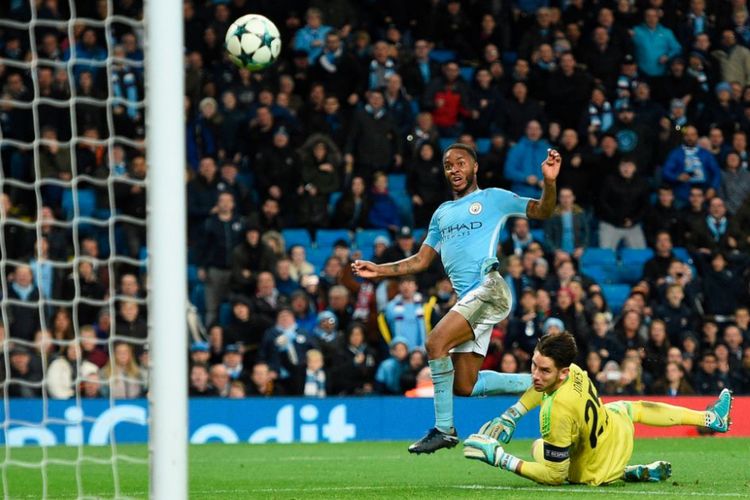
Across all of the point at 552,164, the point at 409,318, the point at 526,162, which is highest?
the point at 526,162

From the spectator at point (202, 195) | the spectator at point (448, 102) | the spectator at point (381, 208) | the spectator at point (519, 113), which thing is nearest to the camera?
the spectator at point (202, 195)

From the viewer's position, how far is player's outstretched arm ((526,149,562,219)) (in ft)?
26.4

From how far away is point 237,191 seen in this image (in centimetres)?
1681

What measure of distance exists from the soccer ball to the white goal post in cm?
555

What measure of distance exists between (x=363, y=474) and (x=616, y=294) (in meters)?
8.43

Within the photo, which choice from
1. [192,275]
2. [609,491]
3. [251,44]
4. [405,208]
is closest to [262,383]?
[192,275]

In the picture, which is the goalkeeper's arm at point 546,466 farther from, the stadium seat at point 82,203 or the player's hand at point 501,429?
the stadium seat at point 82,203

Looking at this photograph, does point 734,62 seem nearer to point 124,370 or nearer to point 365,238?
point 365,238

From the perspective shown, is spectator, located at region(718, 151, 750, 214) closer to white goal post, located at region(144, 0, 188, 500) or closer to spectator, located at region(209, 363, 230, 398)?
spectator, located at region(209, 363, 230, 398)

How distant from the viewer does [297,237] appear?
1750 cm

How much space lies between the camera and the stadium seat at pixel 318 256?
17250 mm

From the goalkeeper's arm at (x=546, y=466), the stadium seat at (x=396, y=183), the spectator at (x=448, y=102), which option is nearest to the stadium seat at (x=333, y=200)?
the stadium seat at (x=396, y=183)

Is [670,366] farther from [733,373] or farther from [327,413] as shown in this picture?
[327,413]

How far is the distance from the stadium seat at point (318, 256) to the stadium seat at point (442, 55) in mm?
3960
